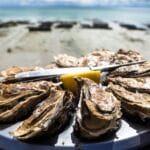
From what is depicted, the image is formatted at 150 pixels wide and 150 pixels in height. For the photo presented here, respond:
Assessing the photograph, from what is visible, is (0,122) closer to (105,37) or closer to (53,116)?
(53,116)

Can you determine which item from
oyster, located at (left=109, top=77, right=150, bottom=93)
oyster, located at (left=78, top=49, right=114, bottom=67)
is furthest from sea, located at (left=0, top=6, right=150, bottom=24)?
oyster, located at (left=109, top=77, right=150, bottom=93)

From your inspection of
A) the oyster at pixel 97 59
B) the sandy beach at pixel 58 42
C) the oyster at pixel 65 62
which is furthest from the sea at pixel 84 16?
the oyster at pixel 65 62

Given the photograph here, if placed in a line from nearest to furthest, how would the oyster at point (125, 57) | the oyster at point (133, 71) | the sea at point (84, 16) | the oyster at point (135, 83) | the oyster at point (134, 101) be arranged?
the oyster at point (134, 101), the oyster at point (135, 83), the oyster at point (133, 71), the oyster at point (125, 57), the sea at point (84, 16)

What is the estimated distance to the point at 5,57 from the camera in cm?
508

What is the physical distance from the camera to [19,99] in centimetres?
201

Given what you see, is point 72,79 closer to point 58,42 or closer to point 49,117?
point 49,117

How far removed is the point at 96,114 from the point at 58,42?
14.2 feet

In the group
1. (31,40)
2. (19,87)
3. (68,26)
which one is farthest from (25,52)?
(19,87)

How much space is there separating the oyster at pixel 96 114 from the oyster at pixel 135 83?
0.60 feet

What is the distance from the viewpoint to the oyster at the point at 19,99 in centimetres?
196

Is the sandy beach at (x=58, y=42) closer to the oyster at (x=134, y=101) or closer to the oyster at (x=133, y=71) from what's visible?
the oyster at (x=133, y=71)

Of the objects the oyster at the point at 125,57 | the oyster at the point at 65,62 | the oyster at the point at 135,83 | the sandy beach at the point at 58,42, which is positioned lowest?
the sandy beach at the point at 58,42

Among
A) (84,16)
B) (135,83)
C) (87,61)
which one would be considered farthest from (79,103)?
(84,16)

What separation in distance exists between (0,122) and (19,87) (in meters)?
0.23
